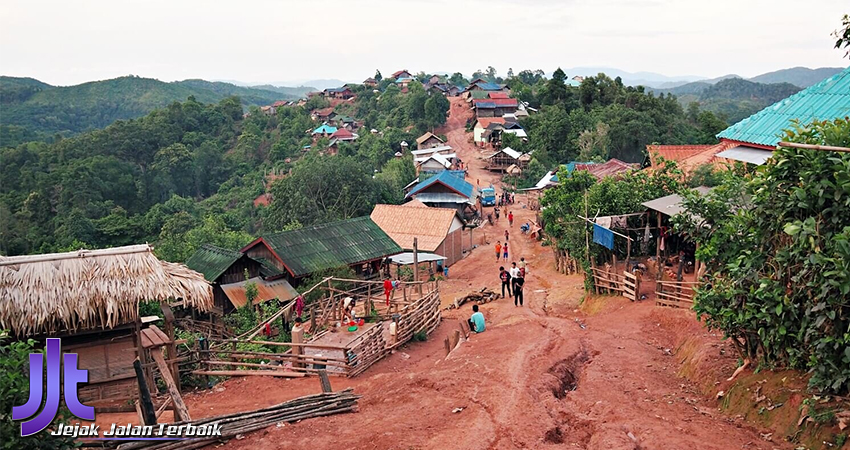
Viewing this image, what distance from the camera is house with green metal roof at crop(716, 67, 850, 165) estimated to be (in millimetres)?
13086

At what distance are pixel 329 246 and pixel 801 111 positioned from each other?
14991 millimetres

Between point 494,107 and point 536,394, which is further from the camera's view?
point 494,107

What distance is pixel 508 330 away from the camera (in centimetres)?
1441

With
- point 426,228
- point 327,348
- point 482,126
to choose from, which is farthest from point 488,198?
point 327,348

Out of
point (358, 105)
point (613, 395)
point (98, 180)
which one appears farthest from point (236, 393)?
point (358, 105)

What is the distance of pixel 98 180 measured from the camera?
181ft

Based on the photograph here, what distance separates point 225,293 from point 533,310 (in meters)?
9.34

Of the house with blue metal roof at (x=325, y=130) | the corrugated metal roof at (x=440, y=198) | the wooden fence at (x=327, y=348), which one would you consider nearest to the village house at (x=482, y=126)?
the house with blue metal roof at (x=325, y=130)

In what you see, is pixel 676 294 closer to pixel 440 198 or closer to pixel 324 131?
pixel 440 198

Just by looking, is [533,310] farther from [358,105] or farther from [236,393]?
[358,105]

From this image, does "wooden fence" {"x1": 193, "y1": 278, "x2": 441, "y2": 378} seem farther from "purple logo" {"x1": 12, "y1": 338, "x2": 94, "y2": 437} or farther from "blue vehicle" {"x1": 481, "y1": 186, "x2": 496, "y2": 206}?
"blue vehicle" {"x1": 481, "y1": 186, "x2": 496, "y2": 206}

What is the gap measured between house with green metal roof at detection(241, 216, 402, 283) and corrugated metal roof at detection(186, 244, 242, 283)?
1.08 meters

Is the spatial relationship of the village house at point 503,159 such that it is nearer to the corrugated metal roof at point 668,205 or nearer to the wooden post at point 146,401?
the corrugated metal roof at point 668,205

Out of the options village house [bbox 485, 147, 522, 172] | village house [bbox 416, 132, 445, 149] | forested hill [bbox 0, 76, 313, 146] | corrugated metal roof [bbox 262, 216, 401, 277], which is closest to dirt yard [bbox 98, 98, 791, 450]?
corrugated metal roof [bbox 262, 216, 401, 277]
